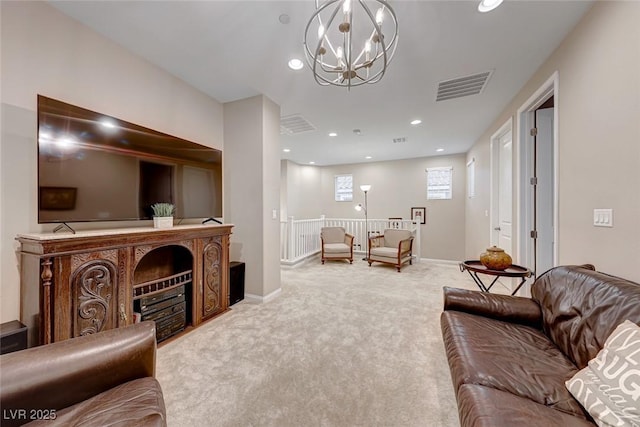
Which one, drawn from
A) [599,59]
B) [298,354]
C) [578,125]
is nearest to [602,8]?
[599,59]

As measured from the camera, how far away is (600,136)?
1.61 m

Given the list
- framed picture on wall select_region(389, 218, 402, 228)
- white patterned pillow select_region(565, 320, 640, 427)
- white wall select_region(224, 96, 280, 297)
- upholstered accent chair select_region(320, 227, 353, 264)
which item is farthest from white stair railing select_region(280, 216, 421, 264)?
white patterned pillow select_region(565, 320, 640, 427)

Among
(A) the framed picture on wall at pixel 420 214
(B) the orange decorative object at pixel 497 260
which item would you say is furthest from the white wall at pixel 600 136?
(A) the framed picture on wall at pixel 420 214

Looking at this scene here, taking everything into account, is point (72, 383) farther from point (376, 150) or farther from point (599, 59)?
point (376, 150)

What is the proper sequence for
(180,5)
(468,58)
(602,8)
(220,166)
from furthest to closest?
1. (220,166)
2. (468,58)
3. (180,5)
4. (602,8)

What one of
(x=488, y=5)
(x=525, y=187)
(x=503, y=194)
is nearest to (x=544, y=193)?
(x=525, y=187)

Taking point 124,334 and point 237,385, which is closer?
point 124,334

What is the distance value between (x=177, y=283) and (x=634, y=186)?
342 centimetres

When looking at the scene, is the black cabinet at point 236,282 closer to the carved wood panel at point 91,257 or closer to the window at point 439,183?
the carved wood panel at point 91,257

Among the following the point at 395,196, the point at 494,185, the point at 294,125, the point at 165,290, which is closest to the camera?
the point at 165,290

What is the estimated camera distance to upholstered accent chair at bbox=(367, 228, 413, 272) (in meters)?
4.76

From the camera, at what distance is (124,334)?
111cm

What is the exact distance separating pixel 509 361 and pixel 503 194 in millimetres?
2945

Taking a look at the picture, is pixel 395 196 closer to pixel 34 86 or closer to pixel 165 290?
pixel 165 290
